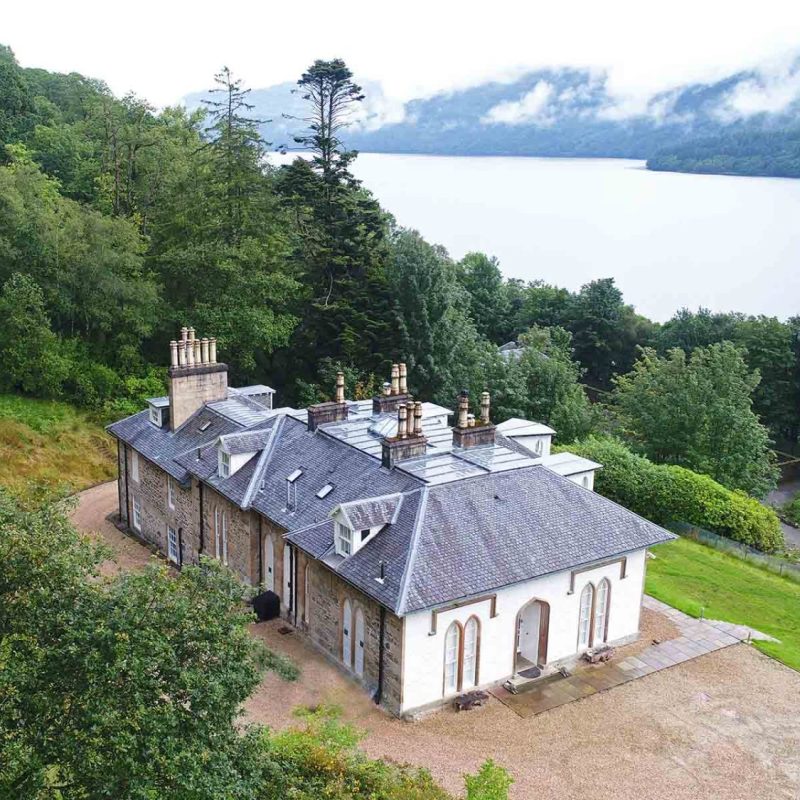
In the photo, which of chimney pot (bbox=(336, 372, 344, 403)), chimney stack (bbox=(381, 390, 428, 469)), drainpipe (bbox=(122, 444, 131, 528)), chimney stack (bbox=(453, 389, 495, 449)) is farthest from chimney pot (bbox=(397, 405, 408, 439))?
drainpipe (bbox=(122, 444, 131, 528))

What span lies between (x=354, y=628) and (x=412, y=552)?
3092 mm

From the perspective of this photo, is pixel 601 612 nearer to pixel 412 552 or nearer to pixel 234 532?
pixel 412 552

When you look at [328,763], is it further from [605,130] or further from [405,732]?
[605,130]

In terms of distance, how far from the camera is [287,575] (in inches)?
1080

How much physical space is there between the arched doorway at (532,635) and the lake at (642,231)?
4951 cm

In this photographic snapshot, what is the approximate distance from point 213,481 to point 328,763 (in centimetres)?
1460

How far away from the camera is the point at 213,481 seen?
30.0m

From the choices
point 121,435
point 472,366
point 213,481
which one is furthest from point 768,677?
point 472,366

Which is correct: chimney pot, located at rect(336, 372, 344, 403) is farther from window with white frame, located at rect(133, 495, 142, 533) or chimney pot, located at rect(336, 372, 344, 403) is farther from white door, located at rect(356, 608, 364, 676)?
window with white frame, located at rect(133, 495, 142, 533)

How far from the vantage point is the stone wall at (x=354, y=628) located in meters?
22.7

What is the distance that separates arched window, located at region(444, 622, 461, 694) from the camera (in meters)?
23.2

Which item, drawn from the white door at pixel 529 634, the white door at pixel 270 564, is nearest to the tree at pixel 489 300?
the white door at pixel 270 564

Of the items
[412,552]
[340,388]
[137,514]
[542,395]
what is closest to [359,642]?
[412,552]

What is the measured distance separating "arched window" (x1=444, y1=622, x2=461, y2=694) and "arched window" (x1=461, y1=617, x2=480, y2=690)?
22 centimetres
